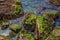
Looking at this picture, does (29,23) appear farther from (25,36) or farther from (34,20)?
(25,36)

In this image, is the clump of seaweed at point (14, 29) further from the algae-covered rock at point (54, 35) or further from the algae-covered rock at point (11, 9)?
the algae-covered rock at point (54, 35)

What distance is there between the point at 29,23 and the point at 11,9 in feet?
6.20

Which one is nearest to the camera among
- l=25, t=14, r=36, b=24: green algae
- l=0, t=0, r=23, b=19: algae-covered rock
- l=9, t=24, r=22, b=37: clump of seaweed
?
l=9, t=24, r=22, b=37: clump of seaweed

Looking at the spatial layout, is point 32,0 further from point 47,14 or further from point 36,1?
point 47,14

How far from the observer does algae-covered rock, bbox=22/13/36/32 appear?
10648 mm

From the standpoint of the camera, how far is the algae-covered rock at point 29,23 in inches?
419

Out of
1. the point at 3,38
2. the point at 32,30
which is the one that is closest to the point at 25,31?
the point at 32,30

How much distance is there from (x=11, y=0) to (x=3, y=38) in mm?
3052

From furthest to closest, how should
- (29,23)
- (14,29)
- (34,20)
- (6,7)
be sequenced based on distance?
1. (6,7)
2. (34,20)
3. (29,23)
4. (14,29)

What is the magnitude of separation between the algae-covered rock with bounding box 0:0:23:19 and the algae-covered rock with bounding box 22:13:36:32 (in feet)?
3.06

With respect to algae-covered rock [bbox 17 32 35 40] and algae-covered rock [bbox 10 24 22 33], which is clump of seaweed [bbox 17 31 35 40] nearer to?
algae-covered rock [bbox 17 32 35 40]

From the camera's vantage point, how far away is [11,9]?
12.2 metres

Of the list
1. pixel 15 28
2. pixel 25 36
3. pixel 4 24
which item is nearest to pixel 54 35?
pixel 25 36

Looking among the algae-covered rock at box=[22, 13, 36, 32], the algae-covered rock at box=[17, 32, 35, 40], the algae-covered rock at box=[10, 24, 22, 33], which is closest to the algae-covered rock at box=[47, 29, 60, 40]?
the algae-covered rock at box=[17, 32, 35, 40]
